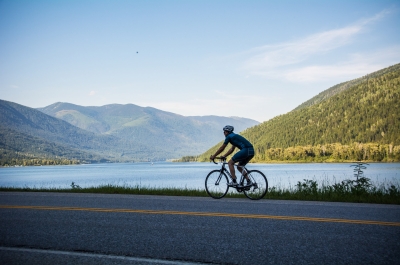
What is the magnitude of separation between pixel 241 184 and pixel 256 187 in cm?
54

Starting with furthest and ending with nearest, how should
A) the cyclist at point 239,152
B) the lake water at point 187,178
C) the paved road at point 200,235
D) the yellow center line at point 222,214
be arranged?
the lake water at point 187,178 → the cyclist at point 239,152 → the yellow center line at point 222,214 → the paved road at point 200,235

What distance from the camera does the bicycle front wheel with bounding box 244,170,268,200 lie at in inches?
539

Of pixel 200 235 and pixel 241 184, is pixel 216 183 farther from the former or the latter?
pixel 200 235

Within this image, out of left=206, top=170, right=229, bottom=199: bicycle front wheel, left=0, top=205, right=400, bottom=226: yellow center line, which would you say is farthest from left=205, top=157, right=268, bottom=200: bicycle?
left=0, top=205, right=400, bottom=226: yellow center line

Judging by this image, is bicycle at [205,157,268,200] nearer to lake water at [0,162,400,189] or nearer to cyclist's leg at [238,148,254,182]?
cyclist's leg at [238,148,254,182]

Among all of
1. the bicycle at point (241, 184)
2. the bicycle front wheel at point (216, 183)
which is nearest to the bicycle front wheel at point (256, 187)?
the bicycle at point (241, 184)

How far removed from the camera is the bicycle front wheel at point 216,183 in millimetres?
14359

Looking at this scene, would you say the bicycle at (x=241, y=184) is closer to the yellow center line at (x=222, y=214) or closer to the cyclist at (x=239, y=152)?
the cyclist at (x=239, y=152)

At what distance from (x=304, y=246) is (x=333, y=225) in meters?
1.97

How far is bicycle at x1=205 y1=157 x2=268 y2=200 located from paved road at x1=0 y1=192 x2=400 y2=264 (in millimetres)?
3040

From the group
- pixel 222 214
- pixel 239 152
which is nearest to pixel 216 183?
pixel 239 152

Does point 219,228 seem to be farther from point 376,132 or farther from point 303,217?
point 376,132

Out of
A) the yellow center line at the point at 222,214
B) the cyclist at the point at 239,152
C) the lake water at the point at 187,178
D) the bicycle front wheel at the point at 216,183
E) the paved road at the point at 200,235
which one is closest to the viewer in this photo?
the paved road at the point at 200,235

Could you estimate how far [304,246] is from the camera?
20.2 feet
